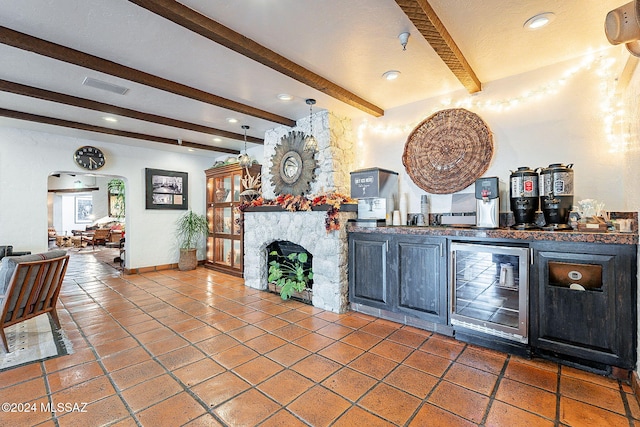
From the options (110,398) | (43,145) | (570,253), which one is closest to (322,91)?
(570,253)

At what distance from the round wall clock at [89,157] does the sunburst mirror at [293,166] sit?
340 centimetres

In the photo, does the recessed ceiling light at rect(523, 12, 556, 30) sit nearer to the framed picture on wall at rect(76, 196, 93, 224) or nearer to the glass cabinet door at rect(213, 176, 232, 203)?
the glass cabinet door at rect(213, 176, 232, 203)

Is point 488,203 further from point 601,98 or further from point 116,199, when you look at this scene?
point 116,199

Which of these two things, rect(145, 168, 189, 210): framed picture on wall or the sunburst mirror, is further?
rect(145, 168, 189, 210): framed picture on wall

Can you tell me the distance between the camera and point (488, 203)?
2.71 meters

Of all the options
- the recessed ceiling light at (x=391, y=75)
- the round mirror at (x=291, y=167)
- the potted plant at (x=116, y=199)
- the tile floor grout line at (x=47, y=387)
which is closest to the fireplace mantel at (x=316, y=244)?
the round mirror at (x=291, y=167)

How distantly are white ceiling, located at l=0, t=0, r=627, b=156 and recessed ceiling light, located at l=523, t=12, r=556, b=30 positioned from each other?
0.18ft

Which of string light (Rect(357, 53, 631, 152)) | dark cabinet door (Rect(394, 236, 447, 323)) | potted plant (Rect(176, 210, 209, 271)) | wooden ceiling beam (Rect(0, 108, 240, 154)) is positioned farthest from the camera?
potted plant (Rect(176, 210, 209, 271))

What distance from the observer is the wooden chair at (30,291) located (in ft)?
8.08

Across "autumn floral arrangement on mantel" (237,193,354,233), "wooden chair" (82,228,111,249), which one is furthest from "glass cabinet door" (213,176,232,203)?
"wooden chair" (82,228,111,249)

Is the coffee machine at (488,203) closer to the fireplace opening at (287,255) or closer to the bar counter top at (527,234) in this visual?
the bar counter top at (527,234)

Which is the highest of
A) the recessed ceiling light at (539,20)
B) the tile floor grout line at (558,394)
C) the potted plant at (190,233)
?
the recessed ceiling light at (539,20)

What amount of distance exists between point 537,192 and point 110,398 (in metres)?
3.76

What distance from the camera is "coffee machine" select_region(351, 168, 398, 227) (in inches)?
135
